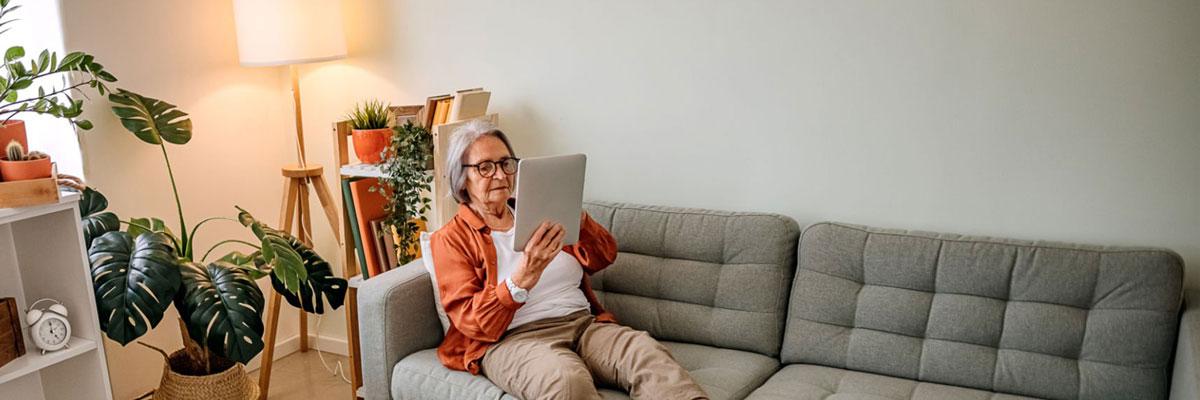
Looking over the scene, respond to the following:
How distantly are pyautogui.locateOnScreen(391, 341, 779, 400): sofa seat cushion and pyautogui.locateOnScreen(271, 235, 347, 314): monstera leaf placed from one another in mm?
582

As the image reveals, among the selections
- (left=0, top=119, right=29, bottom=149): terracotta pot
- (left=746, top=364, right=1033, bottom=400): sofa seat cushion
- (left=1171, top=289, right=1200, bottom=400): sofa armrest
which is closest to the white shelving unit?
(left=0, top=119, right=29, bottom=149): terracotta pot

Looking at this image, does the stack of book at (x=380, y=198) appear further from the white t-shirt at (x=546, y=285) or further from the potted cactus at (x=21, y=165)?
the potted cactus at (x=21, y=165)

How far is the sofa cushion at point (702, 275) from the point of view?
2695 millimetres

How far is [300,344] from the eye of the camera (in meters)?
3.94

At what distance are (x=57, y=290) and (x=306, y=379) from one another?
113cm

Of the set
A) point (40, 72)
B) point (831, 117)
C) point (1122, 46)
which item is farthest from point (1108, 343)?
point (40, 72)

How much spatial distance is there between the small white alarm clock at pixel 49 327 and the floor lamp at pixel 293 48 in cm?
92

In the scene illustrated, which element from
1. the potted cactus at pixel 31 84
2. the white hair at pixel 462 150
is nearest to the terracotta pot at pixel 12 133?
the potted cactus at pixel 31 84

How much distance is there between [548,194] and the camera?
7.91 feet

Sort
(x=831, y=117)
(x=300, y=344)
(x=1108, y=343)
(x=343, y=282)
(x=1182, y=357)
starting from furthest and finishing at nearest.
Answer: (x=300, y=344) → (x=343, y=282) → (x=831, y=117) → (x=1108, y=343) → (x=1182, y=357)

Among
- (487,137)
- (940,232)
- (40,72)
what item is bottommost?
(940,232)

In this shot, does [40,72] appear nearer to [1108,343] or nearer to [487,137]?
[487,137]

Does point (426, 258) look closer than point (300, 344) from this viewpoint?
Yes

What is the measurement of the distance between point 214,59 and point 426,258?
1428 mm
